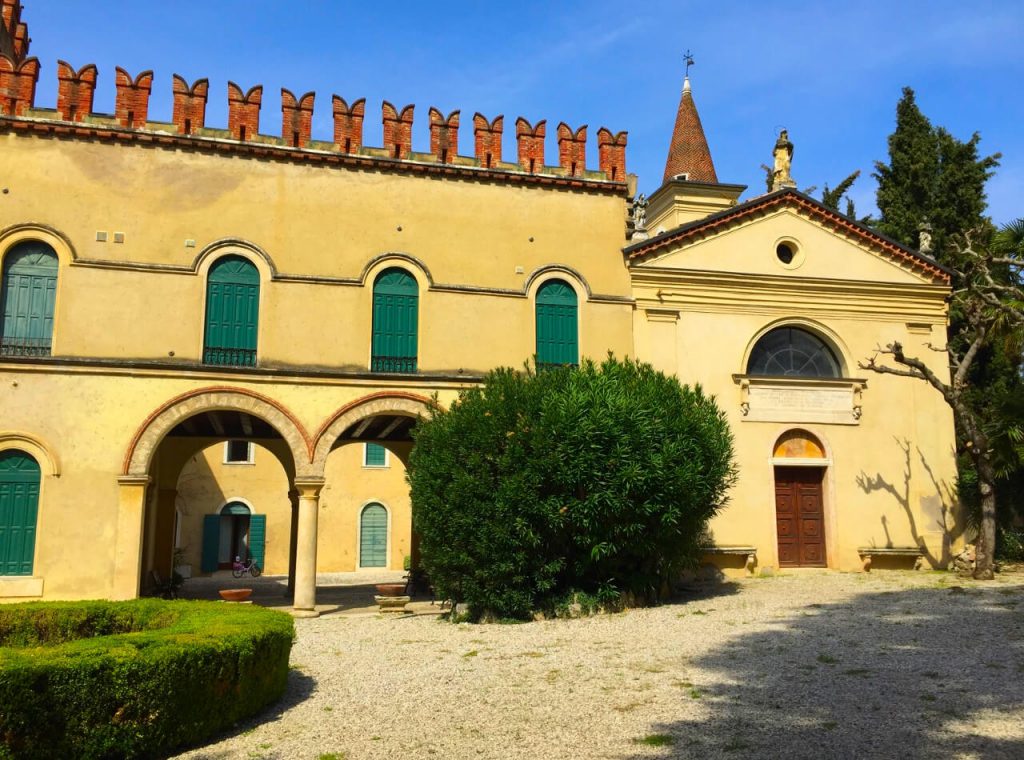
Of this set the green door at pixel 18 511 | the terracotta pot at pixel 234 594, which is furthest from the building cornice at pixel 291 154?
the terracotta pot at pixel 234 594

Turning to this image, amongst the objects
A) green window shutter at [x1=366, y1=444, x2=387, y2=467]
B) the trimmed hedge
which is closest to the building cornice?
the trimmed hedge

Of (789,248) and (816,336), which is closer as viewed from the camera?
(816,336)

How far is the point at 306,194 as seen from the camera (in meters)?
19.2

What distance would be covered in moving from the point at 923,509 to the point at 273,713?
1676cm

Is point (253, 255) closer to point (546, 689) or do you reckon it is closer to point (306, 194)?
point (306, 194)

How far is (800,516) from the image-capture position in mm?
20719

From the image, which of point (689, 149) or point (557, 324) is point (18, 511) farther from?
point (689, 149)

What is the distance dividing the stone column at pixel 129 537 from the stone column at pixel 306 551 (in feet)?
9.57

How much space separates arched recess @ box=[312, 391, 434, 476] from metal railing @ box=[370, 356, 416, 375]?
629 millimetres

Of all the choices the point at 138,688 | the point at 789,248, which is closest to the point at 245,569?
the point at 789,248

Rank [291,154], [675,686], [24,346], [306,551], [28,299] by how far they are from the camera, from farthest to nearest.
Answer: [291,154], [306,551], [28,299], [24,346], [675,686]

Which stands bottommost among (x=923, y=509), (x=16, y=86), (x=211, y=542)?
(x=211, y=542)

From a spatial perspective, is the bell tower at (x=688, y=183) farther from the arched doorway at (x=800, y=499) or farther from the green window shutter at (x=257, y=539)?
the green window shutter at (x=257, y=539)

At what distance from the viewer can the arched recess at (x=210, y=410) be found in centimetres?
1720
